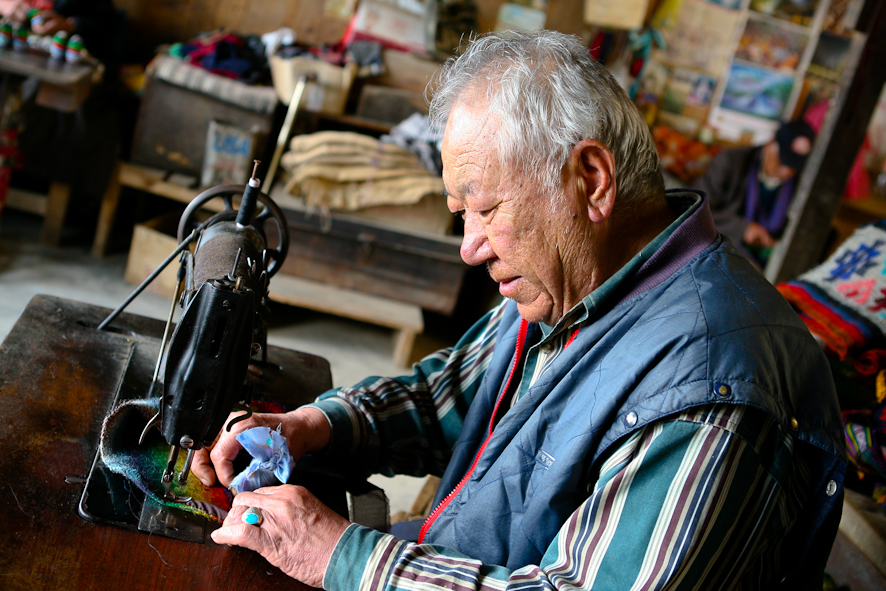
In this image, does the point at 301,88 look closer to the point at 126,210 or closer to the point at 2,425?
the point at 126,210

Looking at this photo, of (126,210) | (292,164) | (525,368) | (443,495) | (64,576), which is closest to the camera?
(64,576)

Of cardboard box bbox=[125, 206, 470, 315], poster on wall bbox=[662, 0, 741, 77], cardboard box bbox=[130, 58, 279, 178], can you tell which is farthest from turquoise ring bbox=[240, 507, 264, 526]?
poster on wall bbox=[662, 0, 741, 77]

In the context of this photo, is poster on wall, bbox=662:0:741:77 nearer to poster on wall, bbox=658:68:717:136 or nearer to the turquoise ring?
poster on wall, bbox=658:68:717:136

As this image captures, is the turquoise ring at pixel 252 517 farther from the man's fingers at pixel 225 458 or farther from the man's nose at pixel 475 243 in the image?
the man's nose at pixel 475 243

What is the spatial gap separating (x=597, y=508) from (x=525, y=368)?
371 millimetres

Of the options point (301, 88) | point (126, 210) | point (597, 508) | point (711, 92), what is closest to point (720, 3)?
point (711, 92)

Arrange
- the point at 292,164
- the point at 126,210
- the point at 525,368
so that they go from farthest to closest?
the point at 126,210 → the point at 292,164 → the point at 525,368

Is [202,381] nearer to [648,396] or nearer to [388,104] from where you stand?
[648,396]

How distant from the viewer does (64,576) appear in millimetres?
952

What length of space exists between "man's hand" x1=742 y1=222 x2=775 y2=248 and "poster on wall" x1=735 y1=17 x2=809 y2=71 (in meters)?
1.41

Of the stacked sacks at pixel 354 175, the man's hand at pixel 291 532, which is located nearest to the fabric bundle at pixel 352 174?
the stacked sacks at pixel 354 175

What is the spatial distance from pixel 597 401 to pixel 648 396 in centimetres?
8

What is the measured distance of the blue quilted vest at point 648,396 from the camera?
1007mm

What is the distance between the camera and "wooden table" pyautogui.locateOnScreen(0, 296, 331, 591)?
974mm
